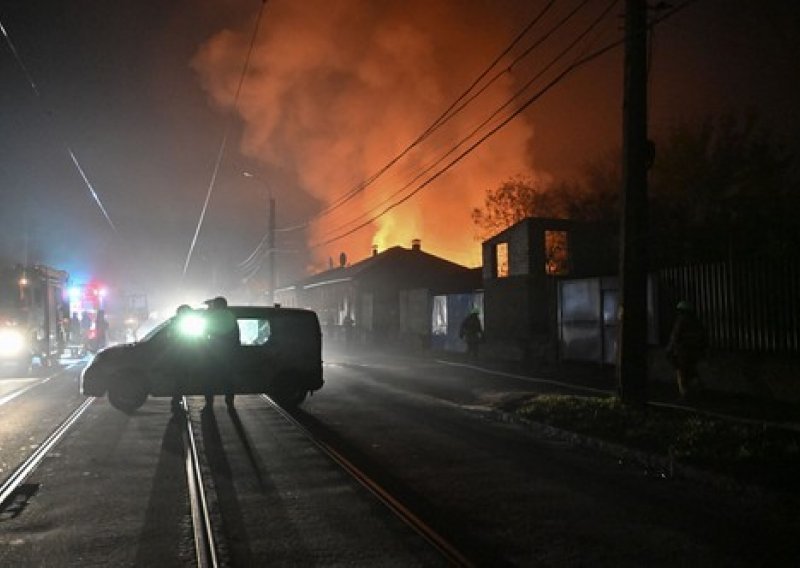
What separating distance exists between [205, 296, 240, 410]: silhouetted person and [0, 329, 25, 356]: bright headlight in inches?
475

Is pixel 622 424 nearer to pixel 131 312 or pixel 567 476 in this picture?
pixel 567 476

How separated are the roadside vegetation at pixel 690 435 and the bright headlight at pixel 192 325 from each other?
522 centimetres

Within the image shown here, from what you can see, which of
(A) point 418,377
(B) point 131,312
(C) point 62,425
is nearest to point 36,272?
(A) point 418,377

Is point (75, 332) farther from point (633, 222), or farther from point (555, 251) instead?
point (633, 222)

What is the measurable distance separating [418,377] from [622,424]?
379 inches

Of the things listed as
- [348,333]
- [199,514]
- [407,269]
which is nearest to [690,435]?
[199,514]

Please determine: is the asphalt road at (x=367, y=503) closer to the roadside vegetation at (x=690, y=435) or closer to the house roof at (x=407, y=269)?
the roadside vegetation at (x=690, y=435)

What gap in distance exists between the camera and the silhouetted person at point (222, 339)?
12.3 metres

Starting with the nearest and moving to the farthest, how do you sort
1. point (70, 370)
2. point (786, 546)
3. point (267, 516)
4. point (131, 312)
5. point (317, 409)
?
point (786, 546)
point (267, 516)
point (317, 409)
point (70, 370)
point (131, 312)

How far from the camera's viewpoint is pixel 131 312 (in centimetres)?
4169

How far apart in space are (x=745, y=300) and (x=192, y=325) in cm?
961

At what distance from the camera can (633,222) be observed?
11.2 m

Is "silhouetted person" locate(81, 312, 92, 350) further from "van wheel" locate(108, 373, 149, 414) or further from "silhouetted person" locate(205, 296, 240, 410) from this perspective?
"silhouetted person" locate(205, 296, 240, 410)

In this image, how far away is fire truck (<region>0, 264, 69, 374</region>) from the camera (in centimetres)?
2184
